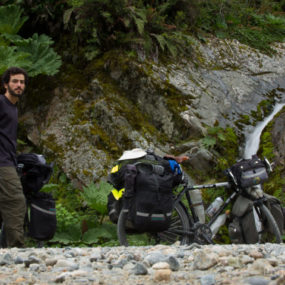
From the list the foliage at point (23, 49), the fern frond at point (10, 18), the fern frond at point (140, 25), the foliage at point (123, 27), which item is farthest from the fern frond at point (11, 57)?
the fern frond at point (140, 25)

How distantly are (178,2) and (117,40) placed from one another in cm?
241

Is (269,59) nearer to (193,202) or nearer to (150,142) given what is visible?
(150,142)

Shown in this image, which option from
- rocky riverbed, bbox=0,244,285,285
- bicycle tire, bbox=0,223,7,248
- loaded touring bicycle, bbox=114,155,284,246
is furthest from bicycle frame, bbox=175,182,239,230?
rocky riverbed, bbox=0,244,285,285

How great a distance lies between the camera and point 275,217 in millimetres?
5250

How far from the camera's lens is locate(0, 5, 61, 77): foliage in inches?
301

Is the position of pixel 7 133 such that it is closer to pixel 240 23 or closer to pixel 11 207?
pixel 11 207

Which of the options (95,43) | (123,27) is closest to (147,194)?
(95,43)

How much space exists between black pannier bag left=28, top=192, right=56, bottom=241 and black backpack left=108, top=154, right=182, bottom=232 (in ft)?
2.94

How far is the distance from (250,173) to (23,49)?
229 inches

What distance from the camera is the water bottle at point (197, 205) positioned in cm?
511

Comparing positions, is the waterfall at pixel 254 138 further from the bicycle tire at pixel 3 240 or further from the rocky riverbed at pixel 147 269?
the bicycle tire at pixel 3 240

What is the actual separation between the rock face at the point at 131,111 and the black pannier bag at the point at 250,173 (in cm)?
200

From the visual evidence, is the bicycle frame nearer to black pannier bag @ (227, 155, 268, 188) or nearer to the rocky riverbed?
black pannier bag @ (227, 155, 268, 188)

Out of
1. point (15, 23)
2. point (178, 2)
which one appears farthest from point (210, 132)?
point (15, 23)
